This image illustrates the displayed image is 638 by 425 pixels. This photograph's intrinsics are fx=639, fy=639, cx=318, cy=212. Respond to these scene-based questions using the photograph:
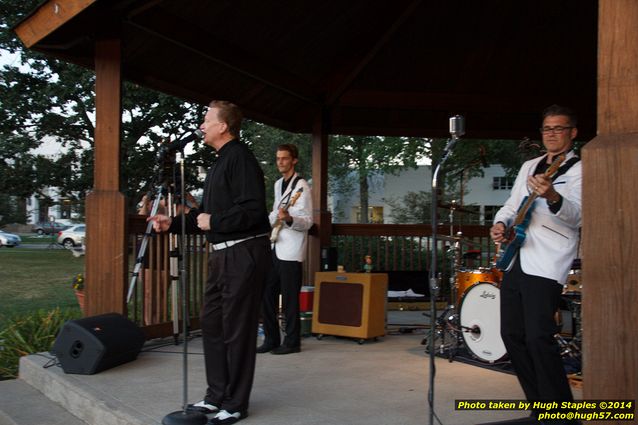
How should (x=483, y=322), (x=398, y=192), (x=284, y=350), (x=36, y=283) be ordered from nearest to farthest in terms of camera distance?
1. (x=483, y=322)
2. (x=284, y=350)
3. (x=36, y=283)
4. (x=398, y=192)

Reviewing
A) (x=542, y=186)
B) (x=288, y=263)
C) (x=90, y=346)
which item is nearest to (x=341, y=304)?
(x=288, y=263)

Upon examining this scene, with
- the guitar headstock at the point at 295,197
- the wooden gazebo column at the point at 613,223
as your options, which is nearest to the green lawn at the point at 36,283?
the guitar headstock at the point at 295,197

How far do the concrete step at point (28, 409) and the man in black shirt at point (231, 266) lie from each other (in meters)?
1.17

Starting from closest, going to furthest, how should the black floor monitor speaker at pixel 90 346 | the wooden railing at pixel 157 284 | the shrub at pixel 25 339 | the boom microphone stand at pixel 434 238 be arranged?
the boom microphone stand at pixel 434 238 < the black floor monitor speaker at pixel 90 346 < the shrub at pixel 25 339 < the wooden railing at pixel 157 284

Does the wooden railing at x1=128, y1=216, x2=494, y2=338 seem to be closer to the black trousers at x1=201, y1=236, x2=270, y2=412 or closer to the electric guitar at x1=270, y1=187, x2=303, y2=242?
the electric guitar at x1=270, y1=187, x2=303, y2=242

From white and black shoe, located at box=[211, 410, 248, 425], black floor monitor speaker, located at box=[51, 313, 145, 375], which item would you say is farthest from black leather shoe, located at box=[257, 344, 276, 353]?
white and black shoe, located at box=[211, 410, 248, 425]

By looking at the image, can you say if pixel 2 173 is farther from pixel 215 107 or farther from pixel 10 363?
pixel 215 107

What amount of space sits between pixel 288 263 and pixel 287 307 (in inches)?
16.0

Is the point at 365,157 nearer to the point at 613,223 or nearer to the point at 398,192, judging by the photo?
the point at 398,192

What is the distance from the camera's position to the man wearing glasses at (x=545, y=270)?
3221 millimetres

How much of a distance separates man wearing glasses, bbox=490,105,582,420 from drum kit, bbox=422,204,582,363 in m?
1.81

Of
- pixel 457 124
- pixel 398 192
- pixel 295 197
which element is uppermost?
pixel 398 192

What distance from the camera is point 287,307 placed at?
590 cm

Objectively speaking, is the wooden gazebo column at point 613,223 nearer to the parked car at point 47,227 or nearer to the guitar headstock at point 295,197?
the guitar headstock at point 295,197
